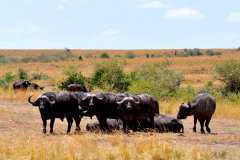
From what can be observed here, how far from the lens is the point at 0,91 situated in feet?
124

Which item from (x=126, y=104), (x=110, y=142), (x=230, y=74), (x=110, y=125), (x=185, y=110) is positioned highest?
(x=126, y=104)

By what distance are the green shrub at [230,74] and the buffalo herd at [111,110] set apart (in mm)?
16231

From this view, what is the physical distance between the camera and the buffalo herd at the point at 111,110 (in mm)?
21355

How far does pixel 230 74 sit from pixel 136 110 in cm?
1854

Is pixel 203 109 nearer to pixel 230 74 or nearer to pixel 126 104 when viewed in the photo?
pixel 126 104

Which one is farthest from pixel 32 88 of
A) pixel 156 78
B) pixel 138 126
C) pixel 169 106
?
pixel 138 126

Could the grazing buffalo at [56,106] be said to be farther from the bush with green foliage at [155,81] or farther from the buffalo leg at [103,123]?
the bush with green foliage at [155,81]

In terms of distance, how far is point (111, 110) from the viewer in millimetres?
22062

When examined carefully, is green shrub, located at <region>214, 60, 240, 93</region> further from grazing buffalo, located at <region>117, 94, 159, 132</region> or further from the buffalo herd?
grazing buffalo, located at <region>117, 94, 159, 132</region>

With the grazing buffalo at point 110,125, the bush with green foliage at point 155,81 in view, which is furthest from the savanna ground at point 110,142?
the bush with green foliage at point 155,81

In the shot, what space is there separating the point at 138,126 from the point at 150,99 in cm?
111

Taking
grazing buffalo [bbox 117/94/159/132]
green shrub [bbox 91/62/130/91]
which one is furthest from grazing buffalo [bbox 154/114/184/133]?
green shrub [bbox 91/62/130/91]

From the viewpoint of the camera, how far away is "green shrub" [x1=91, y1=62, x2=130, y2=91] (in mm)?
38656

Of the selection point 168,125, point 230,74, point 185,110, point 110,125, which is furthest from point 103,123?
point 230,74
